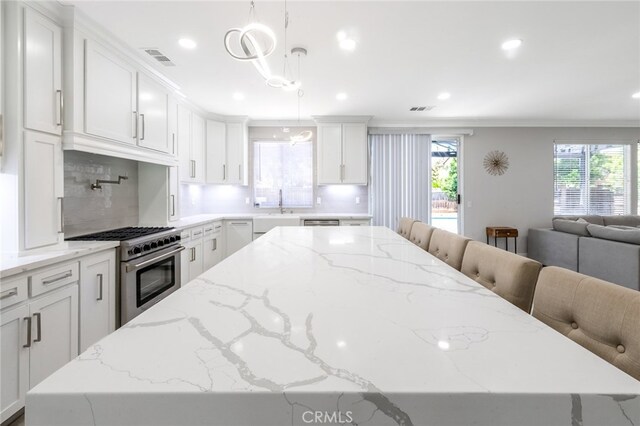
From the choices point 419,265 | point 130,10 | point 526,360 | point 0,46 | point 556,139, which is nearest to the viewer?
point 526,360

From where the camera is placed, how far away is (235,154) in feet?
16.8

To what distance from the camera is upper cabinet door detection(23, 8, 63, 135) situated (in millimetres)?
1933

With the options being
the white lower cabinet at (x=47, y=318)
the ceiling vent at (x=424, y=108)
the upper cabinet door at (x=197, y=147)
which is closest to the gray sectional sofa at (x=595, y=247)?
the ceiling vent at (x=424, y=108)

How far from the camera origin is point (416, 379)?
0.51 m

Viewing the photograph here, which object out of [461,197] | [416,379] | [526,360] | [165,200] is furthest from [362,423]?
[461,197]

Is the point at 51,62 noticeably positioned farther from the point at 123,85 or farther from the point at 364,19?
the point at 364,19

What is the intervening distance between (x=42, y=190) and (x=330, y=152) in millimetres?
3802

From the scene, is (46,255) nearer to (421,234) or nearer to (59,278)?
(59,278)

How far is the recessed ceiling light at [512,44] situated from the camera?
8.90ft

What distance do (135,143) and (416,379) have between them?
129 inches

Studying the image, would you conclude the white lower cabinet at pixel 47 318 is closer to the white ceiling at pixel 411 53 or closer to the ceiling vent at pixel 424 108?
the white ceiling at pixel 411 53

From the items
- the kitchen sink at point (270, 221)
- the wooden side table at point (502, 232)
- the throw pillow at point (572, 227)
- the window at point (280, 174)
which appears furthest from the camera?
the window at point (280, 174)

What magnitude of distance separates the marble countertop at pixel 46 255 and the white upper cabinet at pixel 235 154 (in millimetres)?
2831

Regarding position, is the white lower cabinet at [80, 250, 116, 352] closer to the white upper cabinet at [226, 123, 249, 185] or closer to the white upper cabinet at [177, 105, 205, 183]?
the white upper cabinet at [177, 105, 205, 183]
